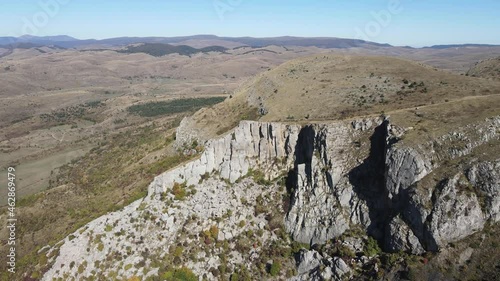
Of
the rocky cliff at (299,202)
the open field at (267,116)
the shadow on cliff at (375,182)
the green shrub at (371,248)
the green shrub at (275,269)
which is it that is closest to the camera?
the rocky cliff at (299,202)

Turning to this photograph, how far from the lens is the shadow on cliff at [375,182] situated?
1933 inches

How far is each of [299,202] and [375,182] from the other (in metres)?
11.1

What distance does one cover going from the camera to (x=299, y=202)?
55781 millimetres

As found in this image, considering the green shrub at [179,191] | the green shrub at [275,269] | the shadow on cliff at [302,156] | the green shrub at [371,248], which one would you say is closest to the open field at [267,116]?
the shadow on cliff at [302,156]

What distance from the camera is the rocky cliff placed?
145ft

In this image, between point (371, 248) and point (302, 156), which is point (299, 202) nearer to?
point (302, 156)

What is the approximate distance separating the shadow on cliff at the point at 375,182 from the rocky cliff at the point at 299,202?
14 centimetres

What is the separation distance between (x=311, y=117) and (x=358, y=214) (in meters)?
24.4

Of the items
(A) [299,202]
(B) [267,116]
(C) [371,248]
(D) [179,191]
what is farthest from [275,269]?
(B) [267,116]

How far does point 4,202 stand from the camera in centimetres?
9162

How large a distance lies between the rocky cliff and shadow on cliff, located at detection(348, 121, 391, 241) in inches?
5.3

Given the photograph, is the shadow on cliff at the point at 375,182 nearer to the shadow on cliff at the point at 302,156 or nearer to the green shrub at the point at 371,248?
the green shrub at the point at 371,248

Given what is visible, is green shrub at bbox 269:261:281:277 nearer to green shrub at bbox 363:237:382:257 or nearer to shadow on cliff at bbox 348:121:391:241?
green shrub at bbox 363:237:382:257

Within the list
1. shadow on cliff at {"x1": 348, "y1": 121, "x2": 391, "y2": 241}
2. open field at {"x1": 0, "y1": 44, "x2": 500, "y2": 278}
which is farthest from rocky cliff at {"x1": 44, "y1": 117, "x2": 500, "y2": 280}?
open field at {"x1": 0, "y1": 44, "x2": 500, "y2": 278}
